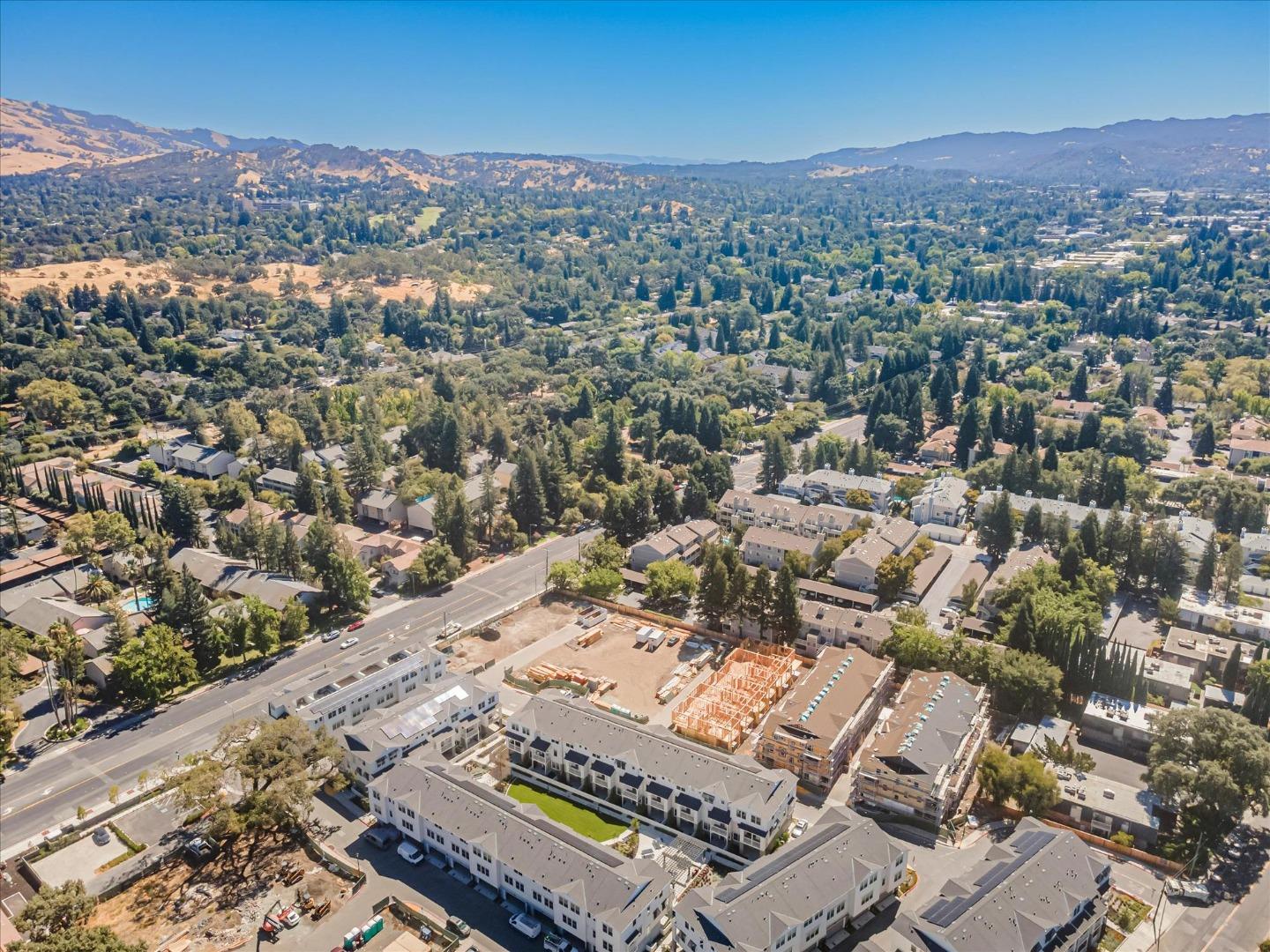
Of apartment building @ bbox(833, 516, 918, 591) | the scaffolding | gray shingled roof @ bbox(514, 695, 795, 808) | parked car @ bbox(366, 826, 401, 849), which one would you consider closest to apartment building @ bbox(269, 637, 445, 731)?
parked car @ bbox(366, 826, 401, 849)

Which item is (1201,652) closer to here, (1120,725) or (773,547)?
(1120,725)

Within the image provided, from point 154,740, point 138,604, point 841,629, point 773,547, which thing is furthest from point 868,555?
point 138,604

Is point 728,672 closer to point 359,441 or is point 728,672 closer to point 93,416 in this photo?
point 359,441

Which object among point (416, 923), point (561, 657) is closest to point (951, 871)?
point (416, 923)

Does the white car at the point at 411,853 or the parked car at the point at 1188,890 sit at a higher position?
the white car at the point at 411,853

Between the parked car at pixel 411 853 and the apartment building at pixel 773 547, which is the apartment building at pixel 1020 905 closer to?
the parked car at pixel 411 853

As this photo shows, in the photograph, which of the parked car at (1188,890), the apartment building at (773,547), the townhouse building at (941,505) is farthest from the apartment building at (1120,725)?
the townhouse building at (941,505)
